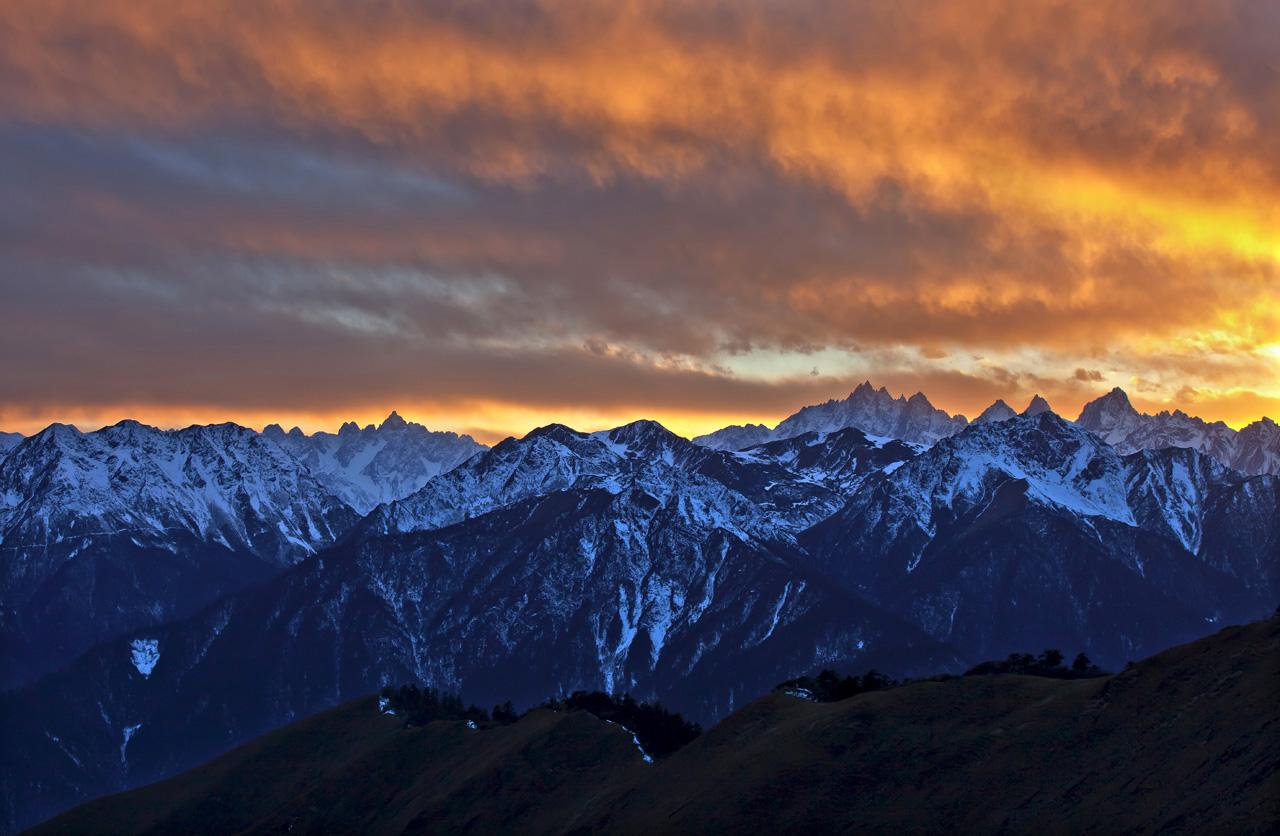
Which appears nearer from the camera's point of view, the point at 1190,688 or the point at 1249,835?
the point at 1249,835

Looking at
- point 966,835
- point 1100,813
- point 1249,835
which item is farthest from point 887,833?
point 1249,835

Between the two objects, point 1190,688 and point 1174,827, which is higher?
point 1190,688

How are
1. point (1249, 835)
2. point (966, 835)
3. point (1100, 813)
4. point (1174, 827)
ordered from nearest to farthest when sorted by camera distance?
point (1249, 835) → point (1174, 827) → point (1100, 813) → point (966, 835)

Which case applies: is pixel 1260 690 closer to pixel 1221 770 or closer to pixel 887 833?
pixel 1221 770

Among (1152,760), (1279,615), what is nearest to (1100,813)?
(1152,760)

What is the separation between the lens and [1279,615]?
644 ft

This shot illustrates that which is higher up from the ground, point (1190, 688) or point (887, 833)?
point (1190, 688)

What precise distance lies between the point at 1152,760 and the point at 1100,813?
9972mm

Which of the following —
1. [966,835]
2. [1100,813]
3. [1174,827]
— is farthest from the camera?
[966,835]

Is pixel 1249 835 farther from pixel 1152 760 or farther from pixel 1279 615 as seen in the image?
pixel 1279 615

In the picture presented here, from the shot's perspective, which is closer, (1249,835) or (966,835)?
(1249,835)

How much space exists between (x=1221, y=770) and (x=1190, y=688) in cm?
2675

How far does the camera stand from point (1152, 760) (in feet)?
592

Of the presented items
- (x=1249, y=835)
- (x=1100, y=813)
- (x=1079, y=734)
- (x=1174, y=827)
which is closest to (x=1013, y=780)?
(x=1079, y=734)
